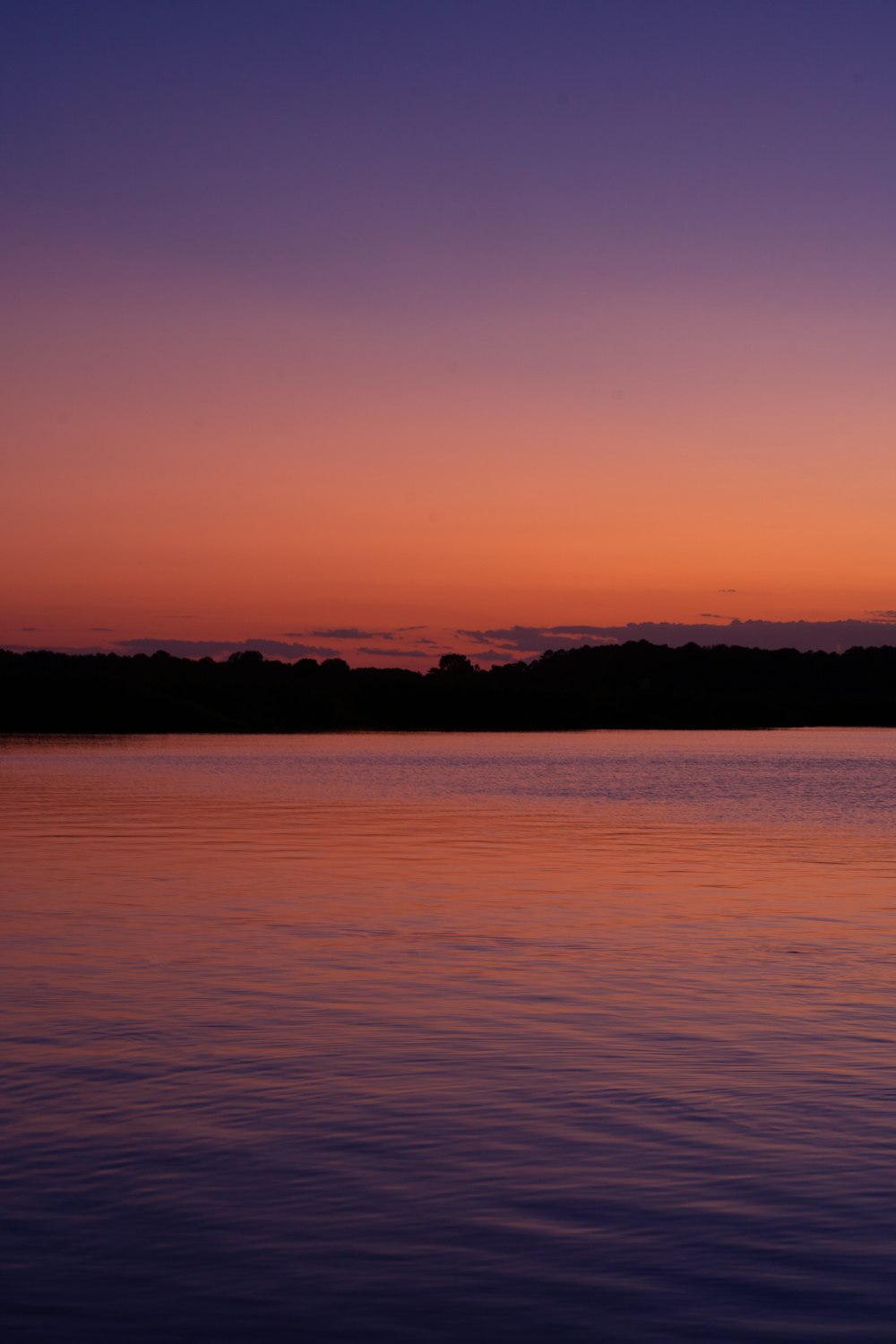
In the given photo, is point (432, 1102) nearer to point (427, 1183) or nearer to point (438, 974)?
point (427, 1183)

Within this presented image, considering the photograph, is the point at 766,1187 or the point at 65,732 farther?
the point at 65,732

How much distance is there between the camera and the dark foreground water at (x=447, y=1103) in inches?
327

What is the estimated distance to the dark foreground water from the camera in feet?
27.2

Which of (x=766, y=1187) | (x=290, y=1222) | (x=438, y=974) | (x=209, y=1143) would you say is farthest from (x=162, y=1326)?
(x=438, y=974)

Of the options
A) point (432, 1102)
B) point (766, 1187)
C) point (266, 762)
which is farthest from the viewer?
point (266, 762)

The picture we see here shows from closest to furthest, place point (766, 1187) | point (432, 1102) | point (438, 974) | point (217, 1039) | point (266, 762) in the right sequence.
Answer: point (766, 1187)
point (432, 1102)
point (217, 1039)
point (438, 974)
point (266, 762)

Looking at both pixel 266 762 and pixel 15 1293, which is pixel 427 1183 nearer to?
pixel 15 1293

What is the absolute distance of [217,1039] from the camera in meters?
14.5

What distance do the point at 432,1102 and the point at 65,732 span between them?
137 meters

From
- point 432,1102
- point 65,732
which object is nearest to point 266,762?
point 65,732

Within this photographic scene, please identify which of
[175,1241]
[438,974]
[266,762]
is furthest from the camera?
[266,762]

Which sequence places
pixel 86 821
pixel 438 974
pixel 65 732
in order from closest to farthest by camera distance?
pixel 438 974, pixel 86 821, pixel 65 732

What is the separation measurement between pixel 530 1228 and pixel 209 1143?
2.84m

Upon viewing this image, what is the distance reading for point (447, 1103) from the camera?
12156 mm
